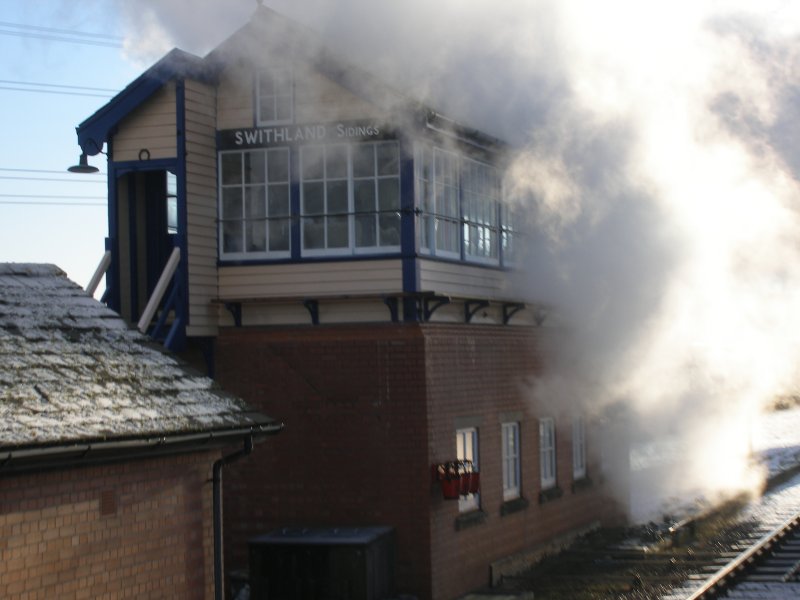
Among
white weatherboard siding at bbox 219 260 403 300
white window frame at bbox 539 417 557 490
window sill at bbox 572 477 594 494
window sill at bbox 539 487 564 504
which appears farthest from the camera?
window sill at bbox 572 477 594 494

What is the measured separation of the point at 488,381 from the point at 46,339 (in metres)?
6.65

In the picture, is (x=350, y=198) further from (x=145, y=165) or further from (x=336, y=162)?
(x=145, y=165)

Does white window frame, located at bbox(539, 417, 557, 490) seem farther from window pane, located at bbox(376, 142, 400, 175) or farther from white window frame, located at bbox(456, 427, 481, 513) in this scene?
window pane, located at bbox(376, 142, 400, 175)

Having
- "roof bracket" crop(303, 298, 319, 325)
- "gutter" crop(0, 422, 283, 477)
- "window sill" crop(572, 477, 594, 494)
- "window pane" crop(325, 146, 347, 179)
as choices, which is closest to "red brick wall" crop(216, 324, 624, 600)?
"roof bracket" crop(303, 298, 319, 325)

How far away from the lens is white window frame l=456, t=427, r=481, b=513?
1488cm

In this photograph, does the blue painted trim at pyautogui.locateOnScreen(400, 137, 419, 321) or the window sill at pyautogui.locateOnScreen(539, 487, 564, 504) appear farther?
the window sill at pyautogui.locateOnScreen(539, 487, 564, 504)

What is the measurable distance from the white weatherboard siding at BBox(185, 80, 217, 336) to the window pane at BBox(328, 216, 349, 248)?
54.7 inches

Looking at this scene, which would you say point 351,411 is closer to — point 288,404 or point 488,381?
point 288,404

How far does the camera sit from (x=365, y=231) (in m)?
14.5

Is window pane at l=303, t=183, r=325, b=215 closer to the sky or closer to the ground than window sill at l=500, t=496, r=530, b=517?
closer to the sky

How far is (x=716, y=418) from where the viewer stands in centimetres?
2200

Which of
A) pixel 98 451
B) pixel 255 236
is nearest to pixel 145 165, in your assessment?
pixel 255 236

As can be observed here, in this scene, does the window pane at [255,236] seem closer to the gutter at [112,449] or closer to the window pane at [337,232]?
the window pane at [337,232]

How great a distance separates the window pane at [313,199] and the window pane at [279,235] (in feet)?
0.95
